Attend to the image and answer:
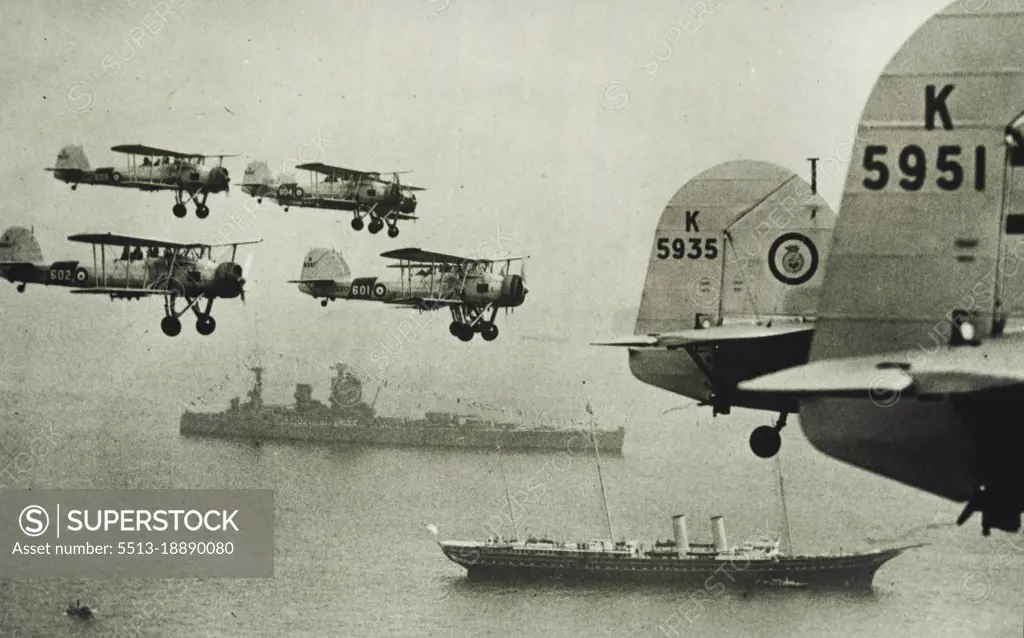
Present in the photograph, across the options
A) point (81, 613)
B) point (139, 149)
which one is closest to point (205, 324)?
point (139, 149)

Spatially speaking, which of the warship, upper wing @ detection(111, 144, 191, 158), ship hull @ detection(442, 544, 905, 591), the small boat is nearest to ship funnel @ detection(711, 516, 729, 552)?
the warship

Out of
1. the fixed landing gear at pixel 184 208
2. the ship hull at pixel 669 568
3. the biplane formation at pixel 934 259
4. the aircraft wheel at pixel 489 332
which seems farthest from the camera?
the ship hull at pixel 669 568

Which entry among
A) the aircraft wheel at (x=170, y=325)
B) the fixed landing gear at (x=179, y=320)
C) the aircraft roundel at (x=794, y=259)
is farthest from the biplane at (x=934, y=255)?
the aircraft wheel at (x=170, y=325)

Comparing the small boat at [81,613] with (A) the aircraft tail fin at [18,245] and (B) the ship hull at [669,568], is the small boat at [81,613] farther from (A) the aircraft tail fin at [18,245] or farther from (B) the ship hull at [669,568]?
(A) the aircraft tail fin at [18,245]

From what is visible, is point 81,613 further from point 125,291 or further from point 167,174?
point 125,291

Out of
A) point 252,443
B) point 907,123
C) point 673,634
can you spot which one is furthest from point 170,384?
point 907,123

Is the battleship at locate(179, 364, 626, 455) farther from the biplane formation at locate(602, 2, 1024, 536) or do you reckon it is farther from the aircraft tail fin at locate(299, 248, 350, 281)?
the biplane formation at locate(602, 2, 1024, 536)
